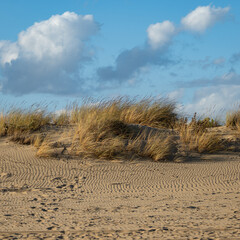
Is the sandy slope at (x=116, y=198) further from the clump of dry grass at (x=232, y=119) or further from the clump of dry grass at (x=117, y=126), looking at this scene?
the clump of dry grass at (x=232, y=119)

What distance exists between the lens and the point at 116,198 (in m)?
7.19

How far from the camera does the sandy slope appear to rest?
16.6 ft

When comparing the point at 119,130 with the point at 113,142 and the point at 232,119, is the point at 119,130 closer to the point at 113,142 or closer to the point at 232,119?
the point at 113,142

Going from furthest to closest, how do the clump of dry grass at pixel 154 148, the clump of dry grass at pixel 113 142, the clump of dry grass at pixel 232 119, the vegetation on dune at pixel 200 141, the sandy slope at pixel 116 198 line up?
the clump of dry grass at pixel 232 119 → the vegetation on dune at pixel 200 141 → the clump of dry grass at pixel 154 148 → the clump of dry grass at pixel 113 142 → the sandy slope at pixel 116 198

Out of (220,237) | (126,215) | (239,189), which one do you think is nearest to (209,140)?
(239,189)

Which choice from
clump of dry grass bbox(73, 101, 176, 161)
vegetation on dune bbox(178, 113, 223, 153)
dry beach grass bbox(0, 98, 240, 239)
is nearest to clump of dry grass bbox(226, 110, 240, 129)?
dry beach grass bbox(0, 98, 240, 239)

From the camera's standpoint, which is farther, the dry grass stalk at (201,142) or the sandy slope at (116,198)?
the dry grass stalk at (201,142)

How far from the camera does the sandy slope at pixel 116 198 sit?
16.6 feet

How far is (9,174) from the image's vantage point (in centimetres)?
903

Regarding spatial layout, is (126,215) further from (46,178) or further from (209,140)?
(209,140)

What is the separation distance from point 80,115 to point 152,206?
7040mm

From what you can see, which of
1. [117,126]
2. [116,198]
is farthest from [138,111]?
[116,198]

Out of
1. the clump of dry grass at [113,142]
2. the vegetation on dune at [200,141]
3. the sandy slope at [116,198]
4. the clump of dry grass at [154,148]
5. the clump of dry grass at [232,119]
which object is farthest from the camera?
the clump of dry grass at [232,119]

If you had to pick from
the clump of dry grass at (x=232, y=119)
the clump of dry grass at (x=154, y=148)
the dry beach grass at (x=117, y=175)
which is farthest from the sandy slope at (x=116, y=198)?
the clump of dry grass at (x=232, y=119)
